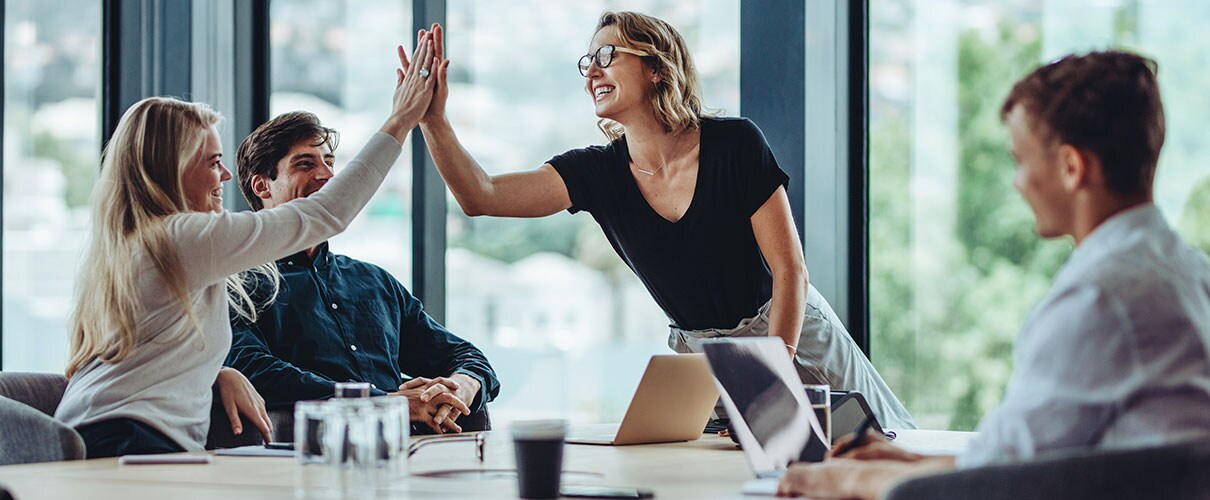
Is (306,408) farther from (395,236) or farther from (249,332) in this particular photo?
(395,236)

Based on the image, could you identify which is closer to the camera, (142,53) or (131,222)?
(131,222)

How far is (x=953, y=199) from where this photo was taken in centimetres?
347

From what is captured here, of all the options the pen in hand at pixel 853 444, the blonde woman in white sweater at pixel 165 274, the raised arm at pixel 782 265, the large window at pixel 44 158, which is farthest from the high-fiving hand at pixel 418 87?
the large window at pixel 44 158

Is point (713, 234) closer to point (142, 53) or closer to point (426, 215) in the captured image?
point (426, 215)

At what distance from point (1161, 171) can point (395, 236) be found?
7.69ft

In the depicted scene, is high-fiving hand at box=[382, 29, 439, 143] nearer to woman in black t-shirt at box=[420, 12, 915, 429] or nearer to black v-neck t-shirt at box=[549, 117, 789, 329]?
woman in black t-shirt at box=[420, 12, 915, 429]

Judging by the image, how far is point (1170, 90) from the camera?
317cm

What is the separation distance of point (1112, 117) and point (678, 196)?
1.64m

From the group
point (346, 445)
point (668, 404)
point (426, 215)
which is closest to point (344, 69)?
point (426, 215)

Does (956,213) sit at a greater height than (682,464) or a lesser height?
greater

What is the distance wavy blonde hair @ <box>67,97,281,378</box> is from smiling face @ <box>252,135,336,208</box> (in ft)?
1.54

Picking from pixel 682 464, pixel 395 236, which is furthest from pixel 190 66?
pixel 682 464

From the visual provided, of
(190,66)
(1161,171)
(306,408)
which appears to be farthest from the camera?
(190,66)

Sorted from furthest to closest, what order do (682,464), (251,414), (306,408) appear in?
1. (251,414)
2. (682,464)
3. (306,408)
